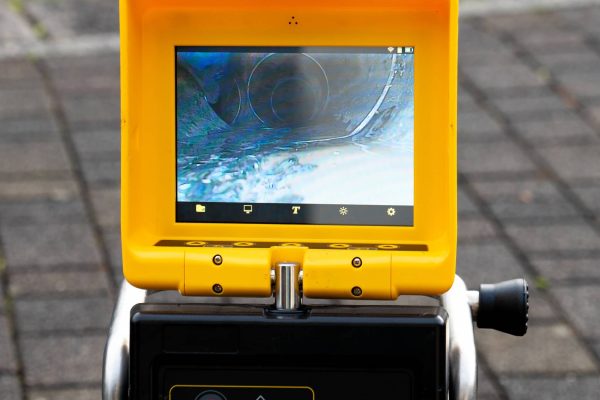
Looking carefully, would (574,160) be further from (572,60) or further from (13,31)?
(13,31)

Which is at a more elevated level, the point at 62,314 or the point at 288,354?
the point at 288,354

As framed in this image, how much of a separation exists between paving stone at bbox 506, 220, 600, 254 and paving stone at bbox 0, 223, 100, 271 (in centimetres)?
147

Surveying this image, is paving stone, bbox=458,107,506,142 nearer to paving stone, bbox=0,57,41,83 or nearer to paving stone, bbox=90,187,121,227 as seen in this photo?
paving stone, bbox=90,187,121,227

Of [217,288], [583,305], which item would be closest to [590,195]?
[583,305]

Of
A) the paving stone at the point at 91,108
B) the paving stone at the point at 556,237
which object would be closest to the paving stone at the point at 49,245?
the paving stone at the point at 91,108

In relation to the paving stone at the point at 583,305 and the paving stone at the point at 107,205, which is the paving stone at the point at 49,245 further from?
the paving stone at the point at 583,305

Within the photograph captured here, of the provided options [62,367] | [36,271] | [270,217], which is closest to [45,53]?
[36,271]

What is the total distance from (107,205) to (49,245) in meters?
0.33

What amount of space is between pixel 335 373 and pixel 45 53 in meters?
4.31

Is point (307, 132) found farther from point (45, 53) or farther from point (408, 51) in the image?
point (45, 53)

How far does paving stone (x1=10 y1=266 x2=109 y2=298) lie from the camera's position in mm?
4047

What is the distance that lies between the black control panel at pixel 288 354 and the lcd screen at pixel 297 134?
0.17 metres

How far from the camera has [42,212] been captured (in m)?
4.53

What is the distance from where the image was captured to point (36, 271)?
417 centimetres
